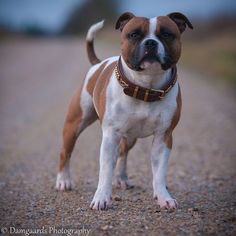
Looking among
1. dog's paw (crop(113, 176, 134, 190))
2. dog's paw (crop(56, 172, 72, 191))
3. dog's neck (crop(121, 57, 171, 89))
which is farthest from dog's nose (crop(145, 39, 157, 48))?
dog's paw (crop(56, 172, 72, 191))

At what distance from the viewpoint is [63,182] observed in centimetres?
626

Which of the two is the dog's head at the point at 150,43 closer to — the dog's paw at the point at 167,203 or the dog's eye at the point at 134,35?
the dog's eye at the point at 134,35

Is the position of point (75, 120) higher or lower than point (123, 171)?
higher

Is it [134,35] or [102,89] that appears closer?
[134,35]

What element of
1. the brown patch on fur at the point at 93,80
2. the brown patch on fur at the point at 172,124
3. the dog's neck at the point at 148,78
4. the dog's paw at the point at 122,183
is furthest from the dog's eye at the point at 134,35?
the dog's paw at the point at 122,183

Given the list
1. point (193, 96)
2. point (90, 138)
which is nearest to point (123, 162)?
point (90, 138)

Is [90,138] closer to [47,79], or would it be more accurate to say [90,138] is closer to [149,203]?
[149,203]

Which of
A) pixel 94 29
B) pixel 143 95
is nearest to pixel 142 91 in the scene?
pixel 143 95

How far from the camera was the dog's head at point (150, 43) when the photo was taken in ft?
16.2

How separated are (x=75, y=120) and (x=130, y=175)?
1.29m

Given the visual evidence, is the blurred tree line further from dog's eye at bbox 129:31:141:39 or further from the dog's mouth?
the dog's mouth

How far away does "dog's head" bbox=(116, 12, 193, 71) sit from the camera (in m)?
4.95

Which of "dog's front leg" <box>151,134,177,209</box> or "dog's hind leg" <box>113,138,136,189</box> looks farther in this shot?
"dog's hind leg" <box>113,138,136,189</box>

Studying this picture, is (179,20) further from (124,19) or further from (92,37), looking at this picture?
(92,37)
